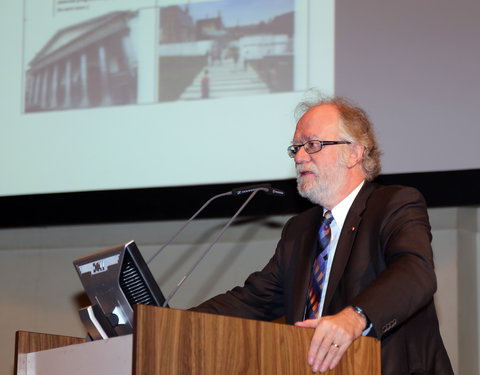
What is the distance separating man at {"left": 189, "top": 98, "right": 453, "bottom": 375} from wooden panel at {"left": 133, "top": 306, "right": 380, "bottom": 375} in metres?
0.04

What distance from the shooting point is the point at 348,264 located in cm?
262

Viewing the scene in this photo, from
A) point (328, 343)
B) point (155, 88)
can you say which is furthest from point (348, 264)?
point (155, 88)

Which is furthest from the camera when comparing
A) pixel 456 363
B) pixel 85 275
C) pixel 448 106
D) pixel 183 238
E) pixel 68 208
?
pixel 183 238

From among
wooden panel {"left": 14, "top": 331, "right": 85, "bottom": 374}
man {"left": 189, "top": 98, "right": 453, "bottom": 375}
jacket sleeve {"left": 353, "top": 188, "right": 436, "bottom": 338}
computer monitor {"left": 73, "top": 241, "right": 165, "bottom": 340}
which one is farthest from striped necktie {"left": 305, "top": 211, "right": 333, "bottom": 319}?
wooden panel {"left": 14, "top": 331, "right": 85, "bottom": 374}

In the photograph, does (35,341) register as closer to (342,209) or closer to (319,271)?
(319,271)

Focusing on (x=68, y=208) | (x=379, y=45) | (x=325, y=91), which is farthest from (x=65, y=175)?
(x=379, y=45)

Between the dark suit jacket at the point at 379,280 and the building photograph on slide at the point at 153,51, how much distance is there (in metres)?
1.20

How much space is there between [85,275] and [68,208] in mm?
2002

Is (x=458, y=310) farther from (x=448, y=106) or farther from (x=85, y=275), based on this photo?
(x=85, y=275)

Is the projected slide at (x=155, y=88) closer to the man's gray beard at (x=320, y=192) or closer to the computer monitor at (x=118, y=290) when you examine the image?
the man's gray beard at (x=320, y=192)

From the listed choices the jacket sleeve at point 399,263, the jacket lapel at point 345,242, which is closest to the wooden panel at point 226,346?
the jacket sleeve at point 399,263

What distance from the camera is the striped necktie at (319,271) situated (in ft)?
8.82

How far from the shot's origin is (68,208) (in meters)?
4.44

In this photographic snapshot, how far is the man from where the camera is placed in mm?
2182
